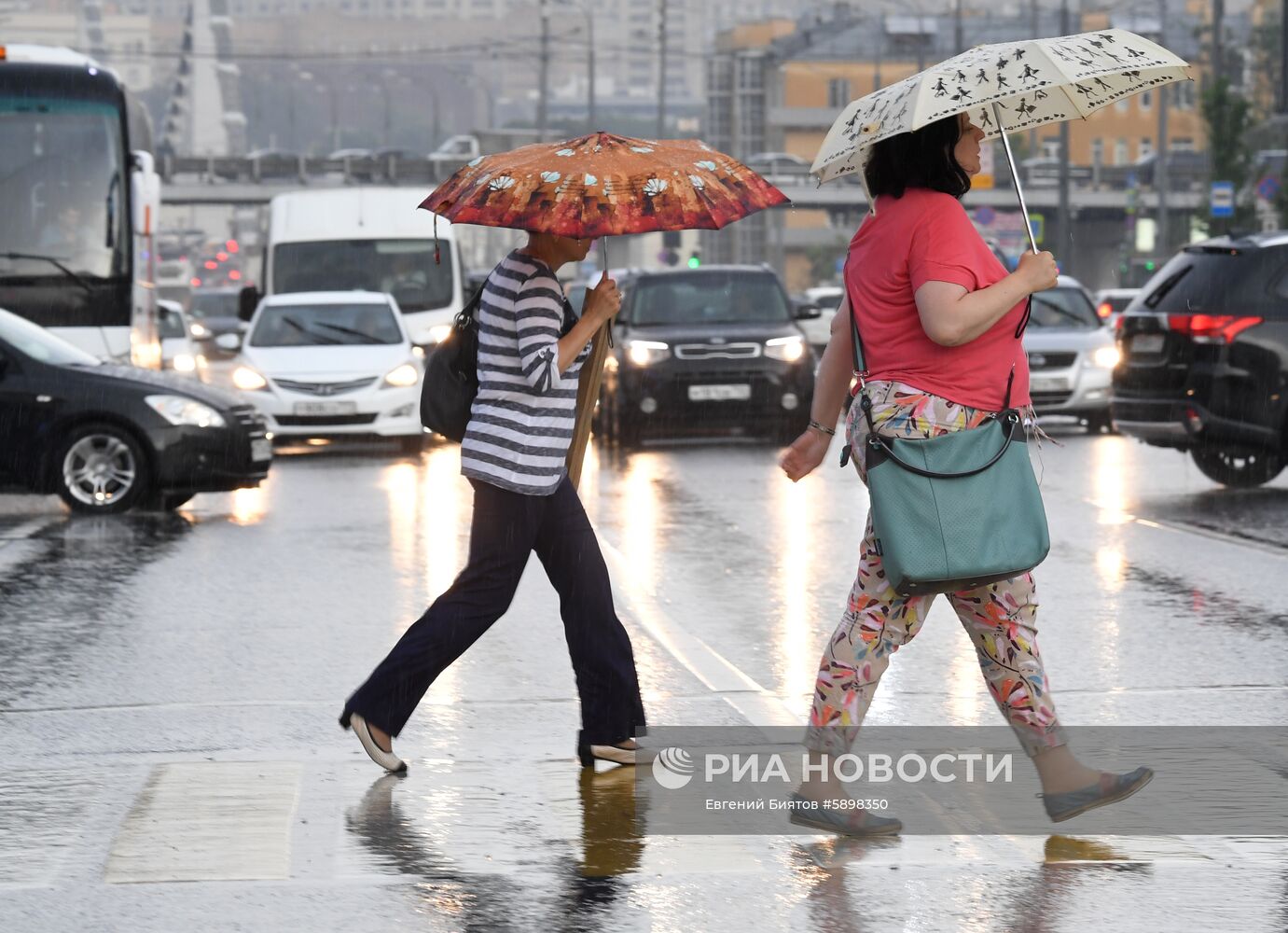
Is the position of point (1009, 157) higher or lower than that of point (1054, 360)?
higher

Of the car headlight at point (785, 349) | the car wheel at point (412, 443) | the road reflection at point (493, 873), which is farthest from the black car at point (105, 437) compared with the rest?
the road reflection at point (493, 873)

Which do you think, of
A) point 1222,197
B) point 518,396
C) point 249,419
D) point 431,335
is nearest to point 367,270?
point 431,335

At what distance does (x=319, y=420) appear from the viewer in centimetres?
2116

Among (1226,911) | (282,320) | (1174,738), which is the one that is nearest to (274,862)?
(1226,911)

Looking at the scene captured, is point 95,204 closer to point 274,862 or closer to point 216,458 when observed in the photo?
point 216,458

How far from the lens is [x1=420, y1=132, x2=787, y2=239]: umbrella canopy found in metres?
6.38

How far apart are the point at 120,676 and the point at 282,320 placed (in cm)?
1443

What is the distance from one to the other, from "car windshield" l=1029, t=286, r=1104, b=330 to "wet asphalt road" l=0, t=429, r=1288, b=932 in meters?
8.78

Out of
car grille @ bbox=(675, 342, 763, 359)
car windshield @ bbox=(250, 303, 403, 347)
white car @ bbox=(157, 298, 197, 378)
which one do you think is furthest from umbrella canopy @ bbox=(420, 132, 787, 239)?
white car @ bbox=(157, 298, 197, 378)

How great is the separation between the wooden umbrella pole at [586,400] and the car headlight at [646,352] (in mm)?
15348

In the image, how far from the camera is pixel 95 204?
2091cm

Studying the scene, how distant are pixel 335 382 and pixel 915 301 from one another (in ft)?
52.3

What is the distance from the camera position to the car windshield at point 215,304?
54.3 metres

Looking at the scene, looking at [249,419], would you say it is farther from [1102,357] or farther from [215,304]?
[215,304]
